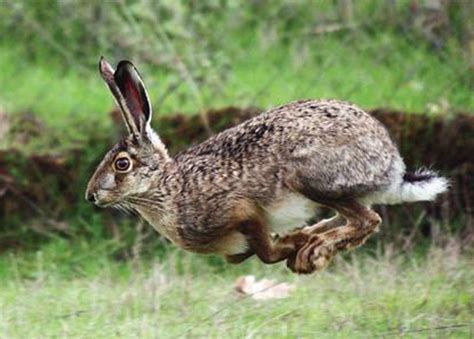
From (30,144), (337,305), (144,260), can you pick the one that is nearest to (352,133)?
(337,305)

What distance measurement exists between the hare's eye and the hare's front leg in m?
0.62

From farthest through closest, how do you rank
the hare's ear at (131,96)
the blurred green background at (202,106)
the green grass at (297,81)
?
the green grass at (297,81), the blurred green background at (202,106), the hare's ear at (131,96)

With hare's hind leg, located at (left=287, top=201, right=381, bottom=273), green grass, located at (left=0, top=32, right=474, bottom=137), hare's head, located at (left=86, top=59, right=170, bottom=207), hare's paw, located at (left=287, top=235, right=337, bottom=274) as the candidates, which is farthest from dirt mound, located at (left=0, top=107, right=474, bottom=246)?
hare's paw, located at (left=287, top=235, right=337, bottom=274)

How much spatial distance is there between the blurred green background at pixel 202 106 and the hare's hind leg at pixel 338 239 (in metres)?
0.67

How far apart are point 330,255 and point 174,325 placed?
0.76 m

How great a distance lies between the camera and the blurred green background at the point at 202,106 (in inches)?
285

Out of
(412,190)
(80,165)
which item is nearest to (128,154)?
(412,190)

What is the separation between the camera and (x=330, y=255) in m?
6.04

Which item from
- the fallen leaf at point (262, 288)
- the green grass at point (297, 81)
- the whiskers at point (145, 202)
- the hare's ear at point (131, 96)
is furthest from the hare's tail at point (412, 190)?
the green grass at point (297, 81)

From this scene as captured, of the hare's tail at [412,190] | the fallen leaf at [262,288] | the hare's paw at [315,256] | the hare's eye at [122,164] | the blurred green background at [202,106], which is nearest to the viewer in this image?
the hare's paw at [315,256]

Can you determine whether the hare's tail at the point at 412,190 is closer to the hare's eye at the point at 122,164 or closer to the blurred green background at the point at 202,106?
the blurred green background at the point at 202,106

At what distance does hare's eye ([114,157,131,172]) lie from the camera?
6.36 m

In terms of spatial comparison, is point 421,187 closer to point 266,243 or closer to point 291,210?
point 291,210

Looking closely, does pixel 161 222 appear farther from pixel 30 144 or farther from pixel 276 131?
pixel 30 144
